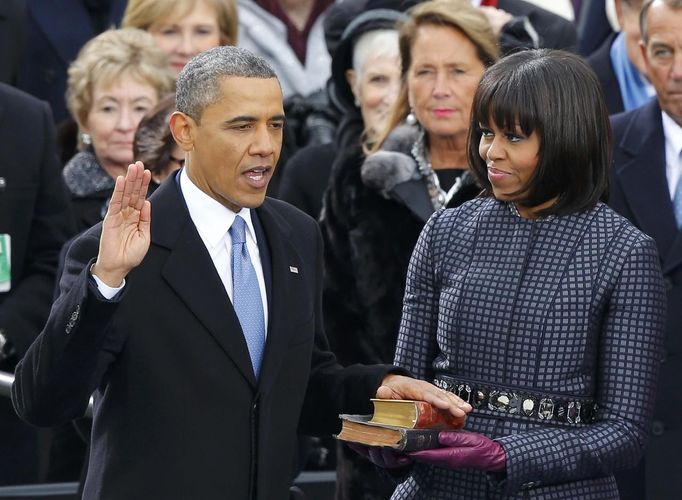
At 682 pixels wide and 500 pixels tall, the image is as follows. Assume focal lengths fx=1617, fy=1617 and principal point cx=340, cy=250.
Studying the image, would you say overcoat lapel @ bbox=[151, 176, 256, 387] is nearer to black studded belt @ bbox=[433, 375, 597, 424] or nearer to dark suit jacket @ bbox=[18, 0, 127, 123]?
black studded belt @ bbox=[433, 375, 597, 424]

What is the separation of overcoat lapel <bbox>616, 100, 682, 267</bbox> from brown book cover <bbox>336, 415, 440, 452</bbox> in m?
1.54

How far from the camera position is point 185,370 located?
4.06 m

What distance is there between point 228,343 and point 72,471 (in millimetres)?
2013

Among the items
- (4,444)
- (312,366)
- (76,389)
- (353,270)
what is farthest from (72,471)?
(76,389)

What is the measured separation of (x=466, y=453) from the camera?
390 cm

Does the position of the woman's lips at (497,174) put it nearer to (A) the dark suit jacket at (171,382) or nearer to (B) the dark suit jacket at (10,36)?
(A) the dark suit jacket at (171,382)

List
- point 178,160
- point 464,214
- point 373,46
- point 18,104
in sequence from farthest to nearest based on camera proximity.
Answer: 1. point 373,46
2. point 18,104
3. point 178,160
4. point 464,214

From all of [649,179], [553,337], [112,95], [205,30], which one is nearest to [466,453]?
[553,337]

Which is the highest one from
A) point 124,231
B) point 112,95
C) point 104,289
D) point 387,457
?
point 112,95

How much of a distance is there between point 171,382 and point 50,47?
3793mm

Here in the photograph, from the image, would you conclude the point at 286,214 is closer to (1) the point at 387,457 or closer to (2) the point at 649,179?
(1) the point at 387,457

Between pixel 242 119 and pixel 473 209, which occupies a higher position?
pixel 242 119

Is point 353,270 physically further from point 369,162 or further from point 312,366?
point 312,366

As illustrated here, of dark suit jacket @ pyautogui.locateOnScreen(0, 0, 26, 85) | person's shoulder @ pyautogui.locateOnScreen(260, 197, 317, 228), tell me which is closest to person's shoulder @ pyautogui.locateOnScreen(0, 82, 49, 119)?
dark suit jacket @ pyautogui.locateOnScreen(0, 0, 26, 85)
